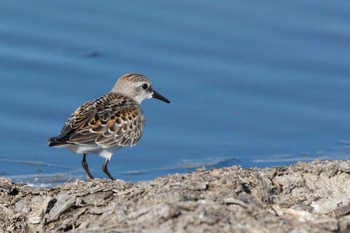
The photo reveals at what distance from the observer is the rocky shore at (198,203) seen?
16.3ft

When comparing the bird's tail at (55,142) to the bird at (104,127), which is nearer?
the bird's tail at (55,142)

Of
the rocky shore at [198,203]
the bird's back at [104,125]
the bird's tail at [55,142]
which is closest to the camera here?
the rocky shore at [198,203]

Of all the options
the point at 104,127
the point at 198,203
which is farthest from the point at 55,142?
the point at 198,203

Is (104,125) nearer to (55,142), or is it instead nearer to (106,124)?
(106,124)

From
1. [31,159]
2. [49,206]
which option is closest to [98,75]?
[31,159]

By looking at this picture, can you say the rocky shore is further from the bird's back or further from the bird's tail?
the bird's back

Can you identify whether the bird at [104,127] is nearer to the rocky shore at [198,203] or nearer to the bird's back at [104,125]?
the bird's back at [104,125]

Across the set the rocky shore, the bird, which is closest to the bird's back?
the bird

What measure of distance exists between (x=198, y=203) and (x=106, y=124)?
3.59m

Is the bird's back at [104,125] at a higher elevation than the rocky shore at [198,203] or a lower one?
higher

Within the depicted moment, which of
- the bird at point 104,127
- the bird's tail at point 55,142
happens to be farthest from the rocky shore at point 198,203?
the bird at point 104,127

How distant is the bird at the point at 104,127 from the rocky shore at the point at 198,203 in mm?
1757

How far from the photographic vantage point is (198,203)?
202 inches

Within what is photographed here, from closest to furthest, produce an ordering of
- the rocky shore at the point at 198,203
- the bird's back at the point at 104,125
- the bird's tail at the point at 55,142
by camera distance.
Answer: the rocky shore at the point at 198,203 → the bird's tail at the point at 55,142 → the bird's back at the point at 104,125
